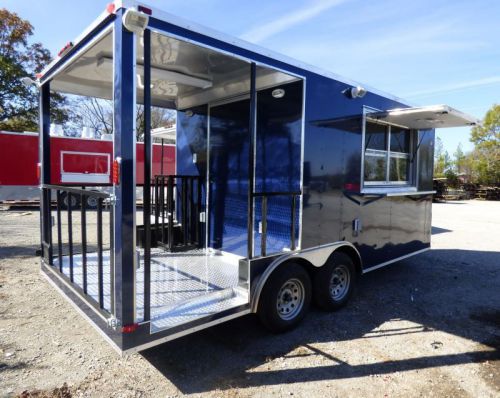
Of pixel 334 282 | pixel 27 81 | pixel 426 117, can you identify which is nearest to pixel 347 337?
pixel 334 282

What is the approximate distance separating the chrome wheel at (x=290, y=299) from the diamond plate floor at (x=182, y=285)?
492 mm

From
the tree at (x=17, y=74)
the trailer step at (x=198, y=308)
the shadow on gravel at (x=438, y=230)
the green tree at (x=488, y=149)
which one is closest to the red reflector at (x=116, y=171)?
the trailer step at (x=198, y=308)

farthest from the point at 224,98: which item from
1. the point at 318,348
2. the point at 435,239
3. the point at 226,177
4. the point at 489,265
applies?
the point at 435,239

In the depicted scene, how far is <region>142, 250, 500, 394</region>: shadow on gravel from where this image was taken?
2.93 metres

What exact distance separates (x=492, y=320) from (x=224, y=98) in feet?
13.5

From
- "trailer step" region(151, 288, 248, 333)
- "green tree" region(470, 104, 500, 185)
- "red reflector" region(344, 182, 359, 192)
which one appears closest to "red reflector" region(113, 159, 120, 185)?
"trailer step" region(151, 288, 248, 333)

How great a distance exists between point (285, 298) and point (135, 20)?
9.06 ft

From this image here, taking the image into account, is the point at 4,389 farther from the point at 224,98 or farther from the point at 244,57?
the point at 224,98

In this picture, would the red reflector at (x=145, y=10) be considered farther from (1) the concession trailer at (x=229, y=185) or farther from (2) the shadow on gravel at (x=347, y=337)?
(2) the shadow on gravel at (x=347, y=337)

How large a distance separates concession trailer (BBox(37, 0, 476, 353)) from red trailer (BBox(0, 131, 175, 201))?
22.9 ft

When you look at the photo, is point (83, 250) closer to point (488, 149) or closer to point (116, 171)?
point (116, 171)

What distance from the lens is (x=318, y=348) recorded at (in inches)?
132

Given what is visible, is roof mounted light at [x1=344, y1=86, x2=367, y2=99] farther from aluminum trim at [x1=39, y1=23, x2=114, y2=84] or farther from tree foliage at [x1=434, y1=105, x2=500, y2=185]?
tree foliage at [x1=434, y1=105, x2=500, y2=185]

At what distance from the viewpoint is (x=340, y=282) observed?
4.36 meters
